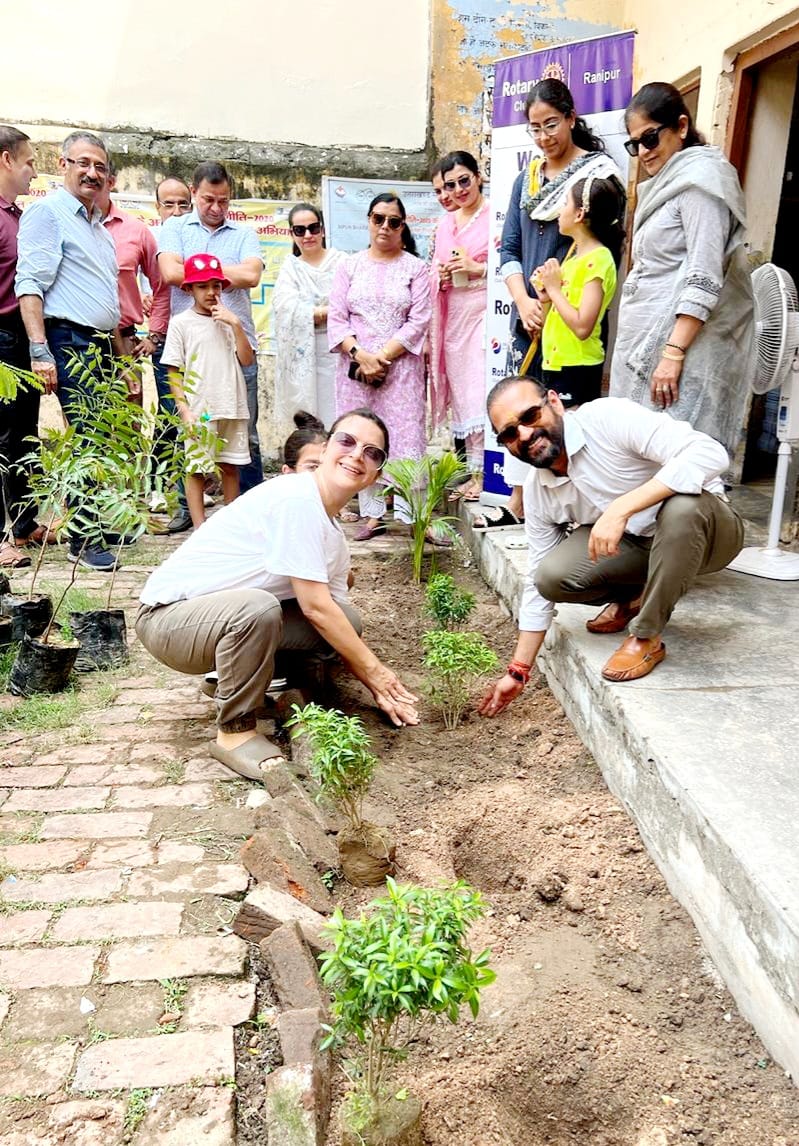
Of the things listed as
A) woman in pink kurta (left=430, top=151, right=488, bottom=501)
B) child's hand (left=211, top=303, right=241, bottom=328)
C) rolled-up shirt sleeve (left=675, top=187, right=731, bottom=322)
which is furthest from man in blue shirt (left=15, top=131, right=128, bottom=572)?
rolled-up shirt sleeve (left=675, top=187, right=731, bottom=322)

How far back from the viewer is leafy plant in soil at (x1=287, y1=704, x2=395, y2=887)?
7.73 ft

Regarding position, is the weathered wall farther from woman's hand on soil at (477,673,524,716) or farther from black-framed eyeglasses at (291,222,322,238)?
woman's hand on soil at (477,673,524,716)

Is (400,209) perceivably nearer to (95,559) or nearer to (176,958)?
(95,559)

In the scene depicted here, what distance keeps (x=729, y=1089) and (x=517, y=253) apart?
386 cm

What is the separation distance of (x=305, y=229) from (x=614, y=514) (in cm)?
368

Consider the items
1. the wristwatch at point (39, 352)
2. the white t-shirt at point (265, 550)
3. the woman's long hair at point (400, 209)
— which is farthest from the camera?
the woman's long hair at point (400, 209)

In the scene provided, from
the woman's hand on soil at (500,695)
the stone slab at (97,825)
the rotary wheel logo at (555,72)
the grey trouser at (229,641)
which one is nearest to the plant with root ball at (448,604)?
the woman's hand on soil at (500,695)

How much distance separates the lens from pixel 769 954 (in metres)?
1.75

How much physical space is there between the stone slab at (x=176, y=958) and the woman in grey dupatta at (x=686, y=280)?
247 cm

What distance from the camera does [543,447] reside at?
2.88m

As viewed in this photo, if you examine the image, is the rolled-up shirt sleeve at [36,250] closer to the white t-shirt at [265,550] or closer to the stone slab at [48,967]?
the white t-shirt at [265,550]

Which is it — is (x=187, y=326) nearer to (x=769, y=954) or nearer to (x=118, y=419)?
(x=118, y=419)

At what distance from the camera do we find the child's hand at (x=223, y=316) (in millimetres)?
5047

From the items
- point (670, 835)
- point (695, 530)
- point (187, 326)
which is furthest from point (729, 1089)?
point (187, 326)
